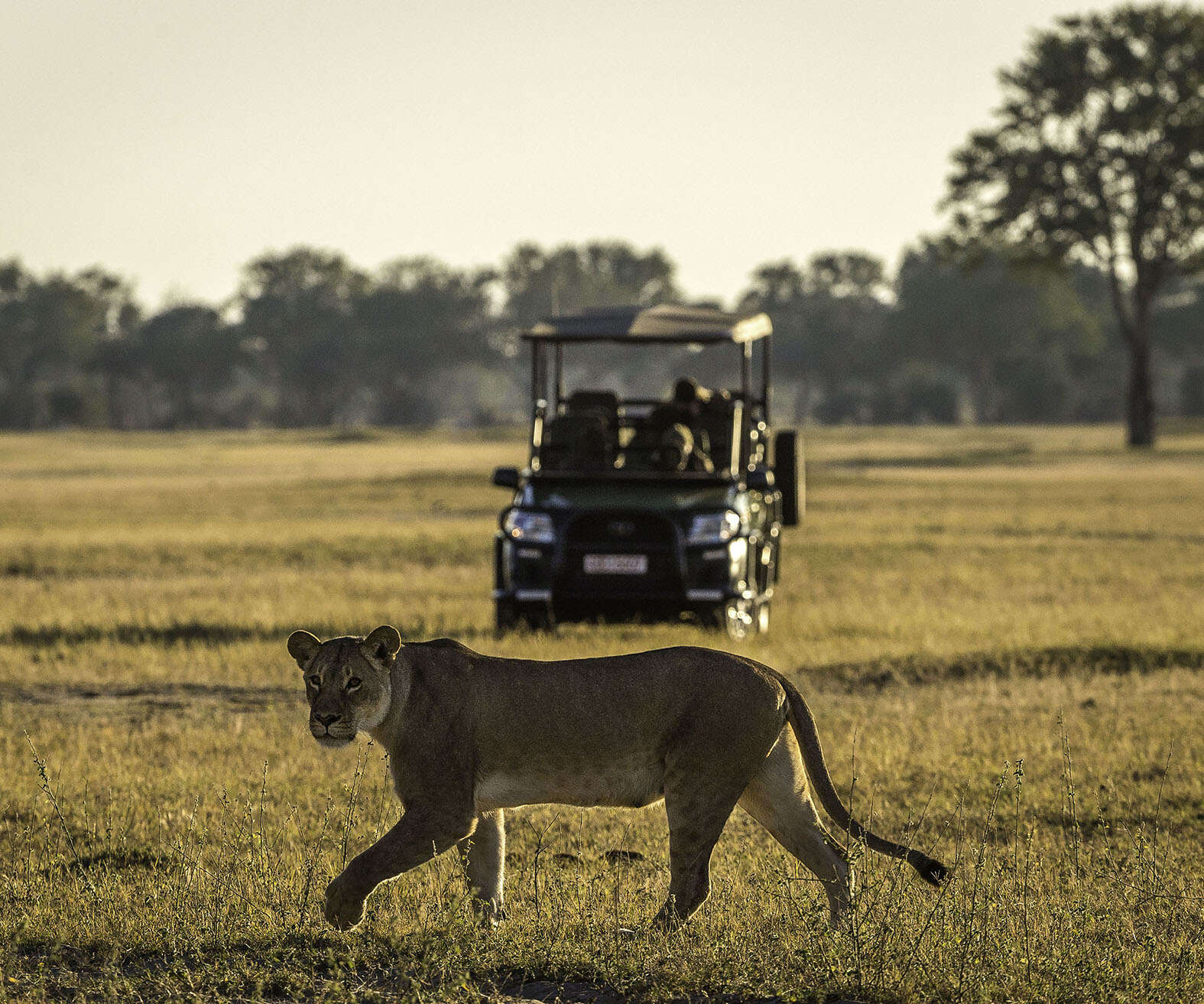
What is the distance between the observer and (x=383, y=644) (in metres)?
6.56

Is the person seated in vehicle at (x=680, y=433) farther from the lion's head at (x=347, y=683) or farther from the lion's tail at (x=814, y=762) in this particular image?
the lion's head at (x=347, y=683)

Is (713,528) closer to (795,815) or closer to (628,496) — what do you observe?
(628,496)

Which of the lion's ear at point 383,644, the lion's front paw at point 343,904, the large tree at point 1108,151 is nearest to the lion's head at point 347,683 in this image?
the lion's ear at point 383,644

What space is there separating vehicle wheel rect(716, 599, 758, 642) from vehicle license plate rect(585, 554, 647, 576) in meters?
0.71

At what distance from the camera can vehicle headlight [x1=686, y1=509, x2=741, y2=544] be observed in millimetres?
15602

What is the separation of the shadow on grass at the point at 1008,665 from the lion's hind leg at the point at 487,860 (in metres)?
7.35

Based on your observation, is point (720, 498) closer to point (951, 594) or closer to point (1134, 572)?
point (951, 594)

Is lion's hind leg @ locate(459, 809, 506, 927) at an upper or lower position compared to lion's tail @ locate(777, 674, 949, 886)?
lower

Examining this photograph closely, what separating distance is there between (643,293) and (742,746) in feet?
456

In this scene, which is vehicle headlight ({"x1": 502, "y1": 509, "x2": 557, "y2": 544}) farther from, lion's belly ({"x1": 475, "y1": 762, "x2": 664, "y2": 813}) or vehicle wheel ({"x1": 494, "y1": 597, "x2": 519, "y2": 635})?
lion's belly ({"x1": 475, "y1": 762, "x2": 664, "y2": 813})

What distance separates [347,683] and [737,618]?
31.6 feet

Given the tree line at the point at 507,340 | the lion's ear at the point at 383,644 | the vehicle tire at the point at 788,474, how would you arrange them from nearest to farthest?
the lion's ear at the point at 383,644
the vehicle tire at the point at 788,474
the tree line at the point at 507,340

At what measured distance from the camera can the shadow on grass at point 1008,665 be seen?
14547 mm

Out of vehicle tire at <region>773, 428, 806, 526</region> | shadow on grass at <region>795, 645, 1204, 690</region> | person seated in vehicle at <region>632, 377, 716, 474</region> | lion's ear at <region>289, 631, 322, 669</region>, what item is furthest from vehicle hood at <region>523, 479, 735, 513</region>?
lion's ear at <region>289, 631, 322, 669</region>
